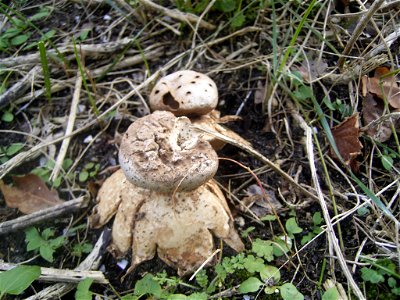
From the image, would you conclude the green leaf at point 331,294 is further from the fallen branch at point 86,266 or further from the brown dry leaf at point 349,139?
the fallen branch at point 86,266

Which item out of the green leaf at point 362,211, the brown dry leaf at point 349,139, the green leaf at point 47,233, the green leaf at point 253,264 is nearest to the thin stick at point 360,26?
the brown dry leaf at point 349,139

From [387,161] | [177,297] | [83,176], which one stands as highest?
[387,161]

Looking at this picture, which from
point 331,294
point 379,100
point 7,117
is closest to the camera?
point 331,294

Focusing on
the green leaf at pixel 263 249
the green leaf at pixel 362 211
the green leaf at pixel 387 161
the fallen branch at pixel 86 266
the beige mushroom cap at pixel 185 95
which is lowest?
the fallen branch at pixel 86 266

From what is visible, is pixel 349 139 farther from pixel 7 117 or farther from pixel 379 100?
pixel 7 117

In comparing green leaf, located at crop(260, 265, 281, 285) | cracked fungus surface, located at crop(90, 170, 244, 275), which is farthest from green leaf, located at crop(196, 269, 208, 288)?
green leaf, located at crop(260, 265, 281, 285)

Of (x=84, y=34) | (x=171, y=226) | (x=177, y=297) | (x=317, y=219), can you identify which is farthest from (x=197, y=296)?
(x=84, y=34)
